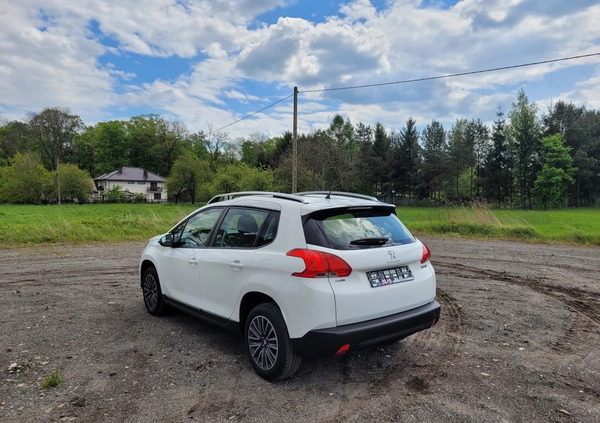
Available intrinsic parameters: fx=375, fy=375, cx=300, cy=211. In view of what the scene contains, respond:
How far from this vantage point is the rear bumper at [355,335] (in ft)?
9.61

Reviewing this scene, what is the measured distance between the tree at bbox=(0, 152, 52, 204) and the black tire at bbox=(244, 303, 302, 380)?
6731 centimetres

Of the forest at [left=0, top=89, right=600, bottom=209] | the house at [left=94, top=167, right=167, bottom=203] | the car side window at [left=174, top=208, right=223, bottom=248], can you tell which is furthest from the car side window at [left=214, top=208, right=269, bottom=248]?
the house at [left=94, top=167, right=167, bottom=203]

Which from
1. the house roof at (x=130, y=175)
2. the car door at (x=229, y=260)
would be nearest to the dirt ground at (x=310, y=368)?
the car door at (x=229, y=260)

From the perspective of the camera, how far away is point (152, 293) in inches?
204

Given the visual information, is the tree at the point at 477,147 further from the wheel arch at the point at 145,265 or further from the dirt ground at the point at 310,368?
the wheel arch at the point at 145,265

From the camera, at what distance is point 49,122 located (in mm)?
67875

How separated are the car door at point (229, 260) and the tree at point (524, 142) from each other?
188 ft

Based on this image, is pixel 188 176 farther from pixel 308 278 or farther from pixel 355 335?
pixel 355 335

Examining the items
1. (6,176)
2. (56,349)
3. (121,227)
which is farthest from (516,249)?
(6,176)

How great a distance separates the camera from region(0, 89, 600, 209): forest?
48094 mm

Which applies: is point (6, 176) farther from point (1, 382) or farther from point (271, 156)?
point (1, 382)

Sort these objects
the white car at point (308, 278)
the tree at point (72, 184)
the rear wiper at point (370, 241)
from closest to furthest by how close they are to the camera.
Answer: the white car at point (308, 278) < the rear wiper at point (370, 241) < the tree at point (72, 184)

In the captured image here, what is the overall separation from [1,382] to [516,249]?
1208cm

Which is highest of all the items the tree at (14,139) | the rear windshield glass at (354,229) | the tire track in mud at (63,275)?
the tree at (14,139)
